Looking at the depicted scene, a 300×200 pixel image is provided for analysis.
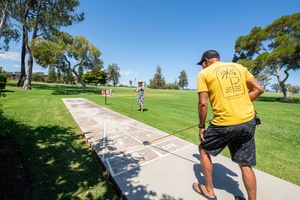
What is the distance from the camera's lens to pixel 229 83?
1.76m

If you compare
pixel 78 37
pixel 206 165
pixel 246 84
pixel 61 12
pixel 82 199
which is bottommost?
pixel 82 199

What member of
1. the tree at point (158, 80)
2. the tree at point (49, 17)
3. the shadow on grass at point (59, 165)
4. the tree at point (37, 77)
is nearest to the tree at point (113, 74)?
the tree at point (158, 80)

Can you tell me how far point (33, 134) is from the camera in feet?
14.1

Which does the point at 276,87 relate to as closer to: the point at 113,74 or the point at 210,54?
the point at 113,74

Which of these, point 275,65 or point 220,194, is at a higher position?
point 275,65

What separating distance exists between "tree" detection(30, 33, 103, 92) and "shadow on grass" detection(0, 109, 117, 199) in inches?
606

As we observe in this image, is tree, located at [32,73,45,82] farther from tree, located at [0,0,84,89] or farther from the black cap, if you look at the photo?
the black cap

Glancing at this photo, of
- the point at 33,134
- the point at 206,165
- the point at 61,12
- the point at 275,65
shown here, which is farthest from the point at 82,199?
the point at 275,65

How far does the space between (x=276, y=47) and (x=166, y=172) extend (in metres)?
27.5

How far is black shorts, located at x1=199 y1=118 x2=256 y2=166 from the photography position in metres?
1.72

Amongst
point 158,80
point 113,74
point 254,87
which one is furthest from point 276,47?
point 113,74

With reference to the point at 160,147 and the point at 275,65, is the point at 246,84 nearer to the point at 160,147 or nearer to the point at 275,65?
the point at 160,147

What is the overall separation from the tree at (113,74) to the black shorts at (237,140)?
3590 inches

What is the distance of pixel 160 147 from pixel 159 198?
165cm
